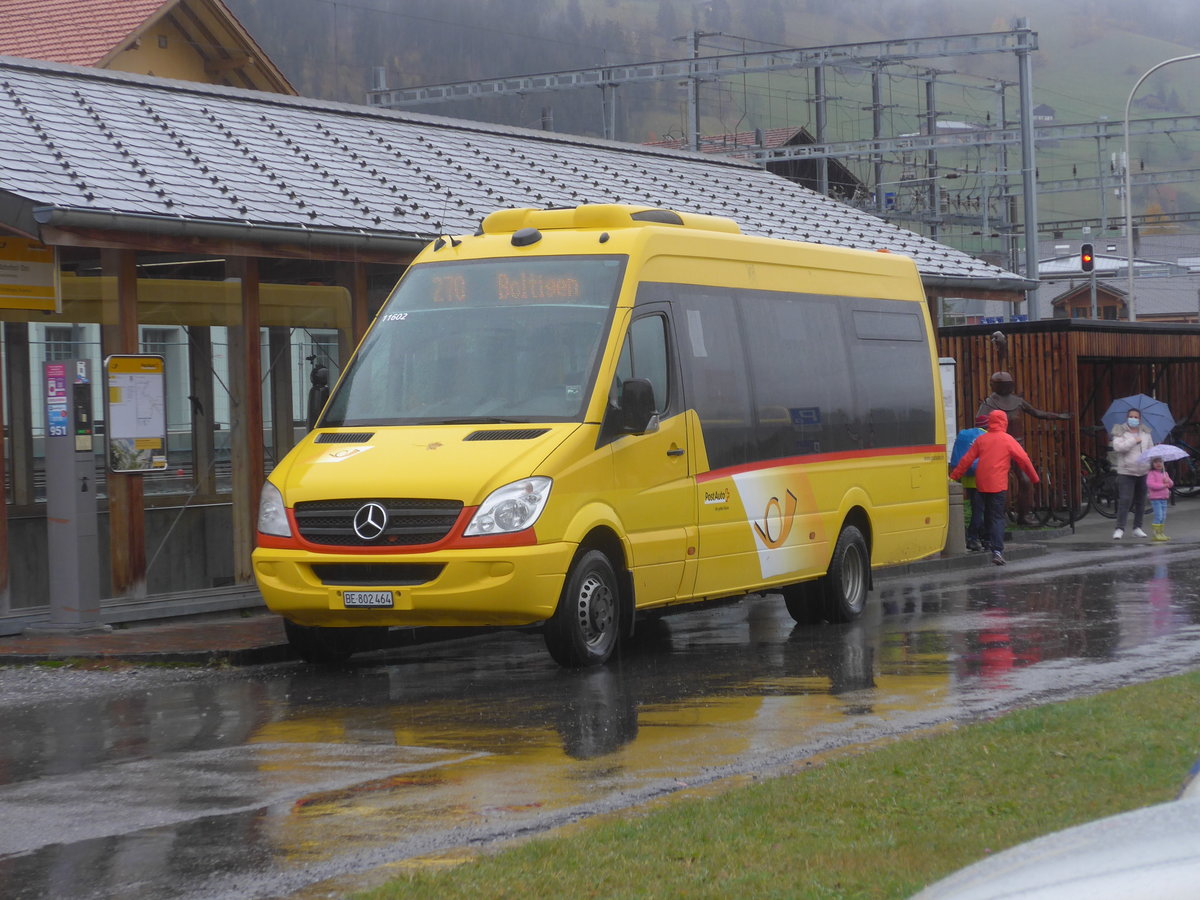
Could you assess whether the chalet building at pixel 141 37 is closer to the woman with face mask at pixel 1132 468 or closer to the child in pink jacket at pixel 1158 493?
the woman with face mask at pixel 1132 468

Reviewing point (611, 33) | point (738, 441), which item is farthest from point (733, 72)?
point (611, 33)

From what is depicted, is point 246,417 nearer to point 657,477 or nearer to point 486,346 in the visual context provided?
point 486,346

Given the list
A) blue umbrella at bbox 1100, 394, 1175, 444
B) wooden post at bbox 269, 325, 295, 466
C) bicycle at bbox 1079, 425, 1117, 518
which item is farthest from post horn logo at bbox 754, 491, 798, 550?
bicycle at bbox 1079, 425, 1117, 518

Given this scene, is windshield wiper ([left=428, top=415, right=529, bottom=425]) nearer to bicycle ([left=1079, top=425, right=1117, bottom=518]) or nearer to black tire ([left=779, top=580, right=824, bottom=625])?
black tire ([left=779, top=580, right=824, bottom=625])

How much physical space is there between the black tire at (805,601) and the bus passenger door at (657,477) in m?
2.22

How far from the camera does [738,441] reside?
535 inches

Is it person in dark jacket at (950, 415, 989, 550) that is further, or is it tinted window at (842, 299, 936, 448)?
person in dark jacket at (950, 415, 989, 550)

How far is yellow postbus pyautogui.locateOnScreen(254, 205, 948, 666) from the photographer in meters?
11.3

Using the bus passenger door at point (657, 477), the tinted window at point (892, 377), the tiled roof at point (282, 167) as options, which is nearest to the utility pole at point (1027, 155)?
the tiled roof at point (282, 167)

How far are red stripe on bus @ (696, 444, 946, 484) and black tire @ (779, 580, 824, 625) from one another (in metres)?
1.01

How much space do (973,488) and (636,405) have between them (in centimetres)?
1137

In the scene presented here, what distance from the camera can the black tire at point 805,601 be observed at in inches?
586

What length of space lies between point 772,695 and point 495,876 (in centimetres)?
489

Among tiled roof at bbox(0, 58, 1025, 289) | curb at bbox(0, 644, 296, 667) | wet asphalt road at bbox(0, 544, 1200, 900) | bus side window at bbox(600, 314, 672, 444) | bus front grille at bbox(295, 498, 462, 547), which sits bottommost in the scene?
wet asphalt road at bbox(0, 544, 1200, 900)
